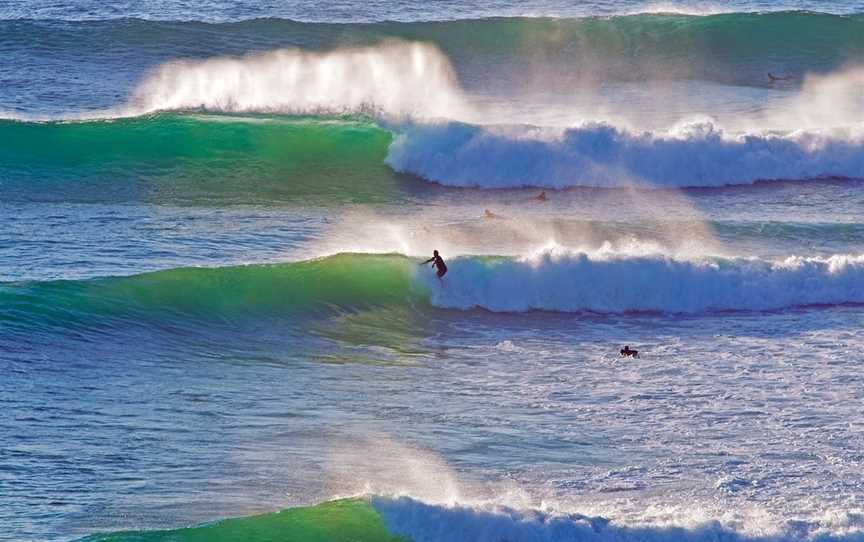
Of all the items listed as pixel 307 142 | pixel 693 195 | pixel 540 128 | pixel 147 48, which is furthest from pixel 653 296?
pixel 147 48

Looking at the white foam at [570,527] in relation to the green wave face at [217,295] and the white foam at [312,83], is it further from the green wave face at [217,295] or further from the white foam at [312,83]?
the white foam at [312,83]

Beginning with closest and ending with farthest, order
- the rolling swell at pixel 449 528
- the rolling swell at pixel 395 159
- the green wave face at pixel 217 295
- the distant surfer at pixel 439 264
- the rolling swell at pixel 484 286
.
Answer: the rolling swell at pixel 449 528
the green wave face at pixel 217 295
the rolling swell at pixel 484 286
the distant surfer at pixel 439 264
the rolling swell at pixel 395 159

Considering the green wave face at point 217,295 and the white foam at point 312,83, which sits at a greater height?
the white foam at point 312,83

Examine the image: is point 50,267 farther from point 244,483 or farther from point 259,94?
point 259,94

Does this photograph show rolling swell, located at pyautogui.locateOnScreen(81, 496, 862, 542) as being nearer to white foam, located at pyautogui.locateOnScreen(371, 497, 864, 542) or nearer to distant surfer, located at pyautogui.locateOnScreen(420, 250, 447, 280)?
white foam, located at pyautogui.locateOnScreen(371, 497, 864, 542)

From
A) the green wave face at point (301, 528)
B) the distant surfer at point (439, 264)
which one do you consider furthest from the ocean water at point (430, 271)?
the distant surfer at point (439, 264)
